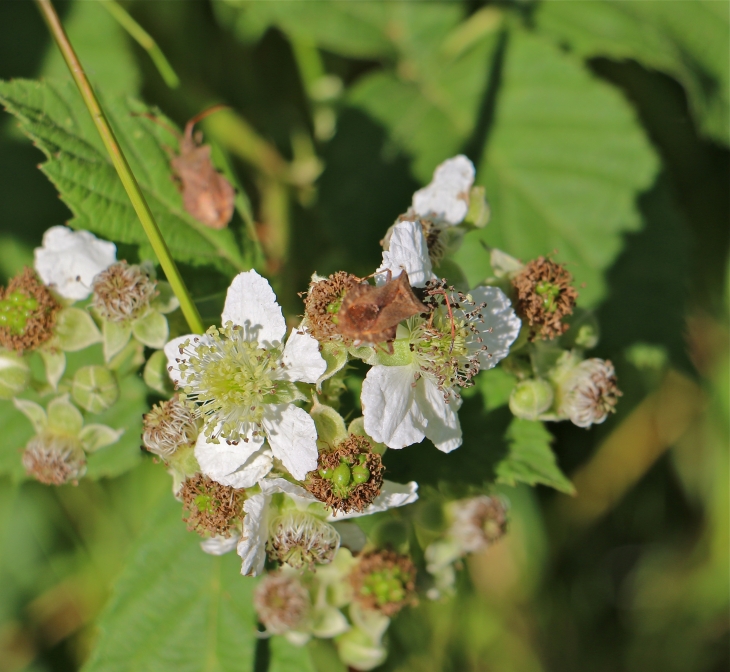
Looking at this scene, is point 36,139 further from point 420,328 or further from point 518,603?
point 518,603

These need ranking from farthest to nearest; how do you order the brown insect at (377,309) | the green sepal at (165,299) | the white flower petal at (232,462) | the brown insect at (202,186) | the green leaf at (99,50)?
the green leaf at (99,50)
the brown insect at (202,186)
the green sepal at (165,299)
the white flower petal at (232,462)
the brown insect at (377,309)

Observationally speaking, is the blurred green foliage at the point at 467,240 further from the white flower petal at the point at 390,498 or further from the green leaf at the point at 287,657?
the white flower petal at the point at 390,498

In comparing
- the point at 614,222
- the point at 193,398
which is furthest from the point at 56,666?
the point at 614,222

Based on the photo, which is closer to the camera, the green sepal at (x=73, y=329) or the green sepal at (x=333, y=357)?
the green sepal at (x=333, y=357)

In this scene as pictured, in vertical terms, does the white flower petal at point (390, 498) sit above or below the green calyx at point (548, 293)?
below

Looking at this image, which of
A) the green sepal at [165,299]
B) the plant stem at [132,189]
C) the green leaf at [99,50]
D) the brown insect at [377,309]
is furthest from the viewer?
the green leaf at [99,50]

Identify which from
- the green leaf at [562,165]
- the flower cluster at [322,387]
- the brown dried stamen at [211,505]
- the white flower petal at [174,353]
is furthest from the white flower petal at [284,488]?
the green leaf at [562,165]

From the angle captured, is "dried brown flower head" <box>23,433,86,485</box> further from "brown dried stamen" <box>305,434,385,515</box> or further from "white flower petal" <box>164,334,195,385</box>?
"brown dried stamen" <box>305,434,385,515</box>
